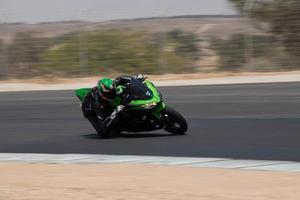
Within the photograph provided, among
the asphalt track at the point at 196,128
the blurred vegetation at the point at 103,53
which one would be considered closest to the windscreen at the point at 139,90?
the asphalt track at the point at 196,128

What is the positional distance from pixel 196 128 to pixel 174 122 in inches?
53.7

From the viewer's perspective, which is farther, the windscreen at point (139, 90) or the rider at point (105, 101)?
the rider at point (105, 101)

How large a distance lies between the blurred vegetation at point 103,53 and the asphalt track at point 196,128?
10622 millimetres

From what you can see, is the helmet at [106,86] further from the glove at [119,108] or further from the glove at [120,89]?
the glove at [119,108]

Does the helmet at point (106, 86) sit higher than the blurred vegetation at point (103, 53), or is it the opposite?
the helmet at point (106, 86)

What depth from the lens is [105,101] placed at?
1712 centimetres

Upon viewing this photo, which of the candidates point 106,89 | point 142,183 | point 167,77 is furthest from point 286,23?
point 142,183

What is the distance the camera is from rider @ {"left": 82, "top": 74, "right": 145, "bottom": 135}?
16.7 m

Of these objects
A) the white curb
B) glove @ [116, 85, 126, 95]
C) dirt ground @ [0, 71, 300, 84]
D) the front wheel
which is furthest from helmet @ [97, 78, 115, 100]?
dirt ground @ [0, 71, 300, 84]

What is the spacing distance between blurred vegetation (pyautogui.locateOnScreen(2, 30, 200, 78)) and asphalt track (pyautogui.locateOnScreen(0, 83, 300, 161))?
1062 centimetres

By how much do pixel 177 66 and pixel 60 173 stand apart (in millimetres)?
25768

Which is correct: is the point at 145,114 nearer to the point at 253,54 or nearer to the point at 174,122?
the point at 174,122

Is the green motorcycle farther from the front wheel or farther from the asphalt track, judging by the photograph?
the asphalt track

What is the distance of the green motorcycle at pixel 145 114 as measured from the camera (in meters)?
16.4
